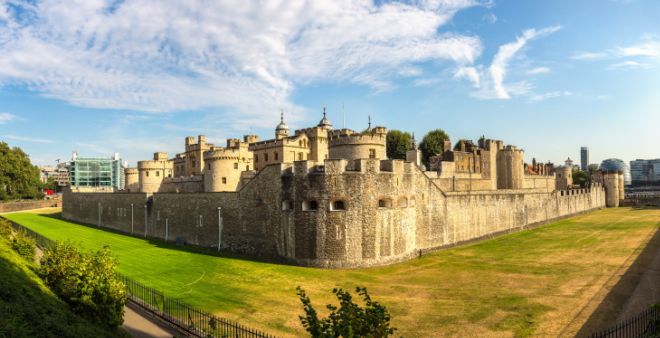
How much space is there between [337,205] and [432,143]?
180ft

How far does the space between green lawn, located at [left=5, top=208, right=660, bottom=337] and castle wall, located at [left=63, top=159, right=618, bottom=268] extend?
1543mm

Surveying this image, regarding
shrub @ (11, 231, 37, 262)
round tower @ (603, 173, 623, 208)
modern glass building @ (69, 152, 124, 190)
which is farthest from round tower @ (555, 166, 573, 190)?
modern glass building @ (69, 152, 124, 190)

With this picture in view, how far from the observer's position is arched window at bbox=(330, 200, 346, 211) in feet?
96.8

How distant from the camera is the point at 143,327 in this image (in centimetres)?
1672

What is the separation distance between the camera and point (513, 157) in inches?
2616

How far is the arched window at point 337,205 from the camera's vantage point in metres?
29.5

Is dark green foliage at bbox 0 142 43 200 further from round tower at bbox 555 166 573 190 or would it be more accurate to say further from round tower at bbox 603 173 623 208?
round tower at bbox 603 173 623 208

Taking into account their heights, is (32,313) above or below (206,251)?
above

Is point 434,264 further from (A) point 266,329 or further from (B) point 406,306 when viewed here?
(A) point 266,329

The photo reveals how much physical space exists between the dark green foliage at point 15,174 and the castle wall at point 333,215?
52.7m

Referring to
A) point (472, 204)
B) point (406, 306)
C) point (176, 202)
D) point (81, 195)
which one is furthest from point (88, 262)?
point (81, 195)

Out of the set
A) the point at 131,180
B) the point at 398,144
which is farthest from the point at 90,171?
the point at 398,144

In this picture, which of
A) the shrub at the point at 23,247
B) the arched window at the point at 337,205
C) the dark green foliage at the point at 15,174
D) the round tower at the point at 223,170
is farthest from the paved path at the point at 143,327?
the dark green foliage at the point at 15,174

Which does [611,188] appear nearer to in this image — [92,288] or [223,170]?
[223,170]
